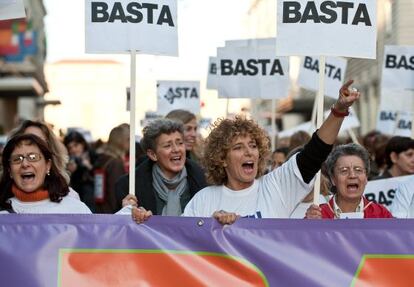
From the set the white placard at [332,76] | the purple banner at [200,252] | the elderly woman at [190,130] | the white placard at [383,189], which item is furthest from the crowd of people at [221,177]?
the white placard at [332,76]

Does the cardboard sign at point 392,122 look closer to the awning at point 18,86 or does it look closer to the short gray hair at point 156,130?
A: the short gray hair at point 156,130

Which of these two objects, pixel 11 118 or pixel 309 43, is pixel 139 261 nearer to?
pixel 309 43

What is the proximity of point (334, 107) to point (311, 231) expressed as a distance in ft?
1.99

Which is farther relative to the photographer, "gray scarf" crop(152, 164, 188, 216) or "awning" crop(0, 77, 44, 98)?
"awning" crop(0, 77, 44, 98)

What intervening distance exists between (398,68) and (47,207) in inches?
234

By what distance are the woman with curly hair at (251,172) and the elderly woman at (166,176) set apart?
2.56ft

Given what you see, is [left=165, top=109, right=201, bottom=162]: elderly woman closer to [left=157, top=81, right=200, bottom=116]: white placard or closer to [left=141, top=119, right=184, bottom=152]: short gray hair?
A: [left=141, top=119, right=184, bottom=152]: short gray hair

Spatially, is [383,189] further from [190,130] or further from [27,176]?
[27,176]

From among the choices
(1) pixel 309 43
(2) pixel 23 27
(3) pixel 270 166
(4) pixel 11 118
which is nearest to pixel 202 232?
(1) pixel 309 43

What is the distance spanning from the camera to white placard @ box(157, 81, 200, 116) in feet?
45.3

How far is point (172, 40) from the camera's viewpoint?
6609mm

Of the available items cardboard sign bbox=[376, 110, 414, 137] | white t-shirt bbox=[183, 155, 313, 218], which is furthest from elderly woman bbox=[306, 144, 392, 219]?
cardboard sign bbox=[376, 110, 414, 137]

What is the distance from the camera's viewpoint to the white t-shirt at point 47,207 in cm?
600

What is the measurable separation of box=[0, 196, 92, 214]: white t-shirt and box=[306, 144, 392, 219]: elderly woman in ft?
4.30
